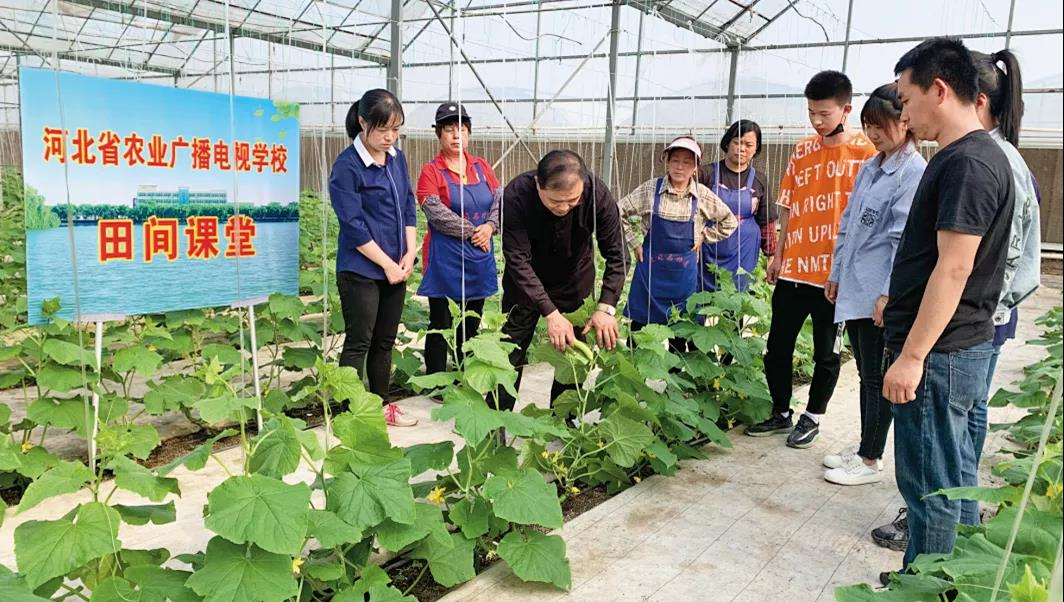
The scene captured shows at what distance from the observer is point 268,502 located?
4.98ft

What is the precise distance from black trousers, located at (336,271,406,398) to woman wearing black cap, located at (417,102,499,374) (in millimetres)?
308

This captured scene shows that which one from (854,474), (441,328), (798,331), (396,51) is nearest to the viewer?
(854,474)

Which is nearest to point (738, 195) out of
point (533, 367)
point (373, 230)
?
point (533, 367)

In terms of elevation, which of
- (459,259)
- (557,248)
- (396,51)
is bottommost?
(459,259)

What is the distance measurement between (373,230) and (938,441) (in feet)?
7.24

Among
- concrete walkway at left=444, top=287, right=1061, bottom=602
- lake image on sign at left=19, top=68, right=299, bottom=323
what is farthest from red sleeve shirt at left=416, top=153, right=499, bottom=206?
concrete walkway at left=444, top=287, right=1061, bottom=602

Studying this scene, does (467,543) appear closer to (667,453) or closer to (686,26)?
(667,453)

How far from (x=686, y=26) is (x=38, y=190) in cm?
818

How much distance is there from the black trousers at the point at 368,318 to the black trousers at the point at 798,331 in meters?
1.60

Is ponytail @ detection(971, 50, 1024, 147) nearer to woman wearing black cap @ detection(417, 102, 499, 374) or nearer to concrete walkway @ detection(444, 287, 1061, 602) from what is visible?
concrete walkway @ detection(444, 287, 1061, 602)

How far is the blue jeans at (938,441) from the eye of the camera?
5.94 ft

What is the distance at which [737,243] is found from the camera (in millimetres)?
3914

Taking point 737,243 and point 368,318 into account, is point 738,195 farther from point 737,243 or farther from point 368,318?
point 368,318

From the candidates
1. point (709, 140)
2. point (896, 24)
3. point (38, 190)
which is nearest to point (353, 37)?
point (709, 140)
